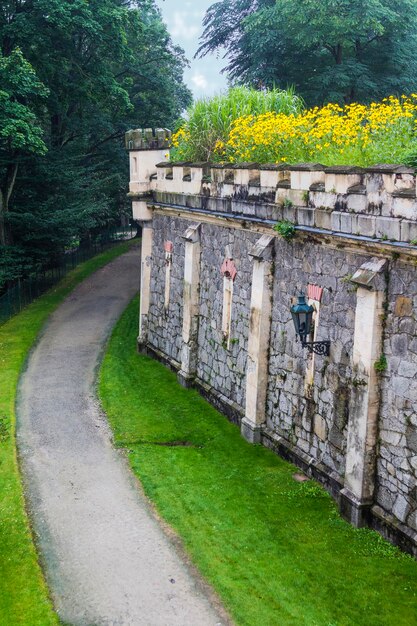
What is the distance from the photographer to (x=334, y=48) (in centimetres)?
3231

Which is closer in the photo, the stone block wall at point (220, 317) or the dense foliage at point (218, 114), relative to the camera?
the stone block wall at point (220, 317)

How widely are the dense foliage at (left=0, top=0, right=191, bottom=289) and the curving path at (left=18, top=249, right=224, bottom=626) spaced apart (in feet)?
27.9

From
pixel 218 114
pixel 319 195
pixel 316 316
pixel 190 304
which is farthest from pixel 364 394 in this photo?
pixel 218 114

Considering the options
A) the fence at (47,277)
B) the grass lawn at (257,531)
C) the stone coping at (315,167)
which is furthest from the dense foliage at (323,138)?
the fence at (47,277)

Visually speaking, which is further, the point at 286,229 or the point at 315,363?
the point at 286,229

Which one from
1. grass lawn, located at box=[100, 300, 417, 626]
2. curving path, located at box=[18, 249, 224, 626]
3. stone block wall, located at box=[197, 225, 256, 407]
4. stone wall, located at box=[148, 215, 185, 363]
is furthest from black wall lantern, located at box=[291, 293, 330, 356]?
stone wall, located at box=[148, 215, 185, 363]

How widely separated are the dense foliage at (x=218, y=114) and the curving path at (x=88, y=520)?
21.3ft

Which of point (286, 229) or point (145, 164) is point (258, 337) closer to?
point (286, 229)

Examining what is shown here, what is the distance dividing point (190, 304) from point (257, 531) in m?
7.64

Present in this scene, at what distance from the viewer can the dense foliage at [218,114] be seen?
737 inches

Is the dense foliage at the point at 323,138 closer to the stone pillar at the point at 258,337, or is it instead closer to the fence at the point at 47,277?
the stone pillar at the point at 258,337

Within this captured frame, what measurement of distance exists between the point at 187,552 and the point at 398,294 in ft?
15.7

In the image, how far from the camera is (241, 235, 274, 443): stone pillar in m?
14.5

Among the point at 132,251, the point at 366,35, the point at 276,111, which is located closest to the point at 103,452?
the point at 276,111
